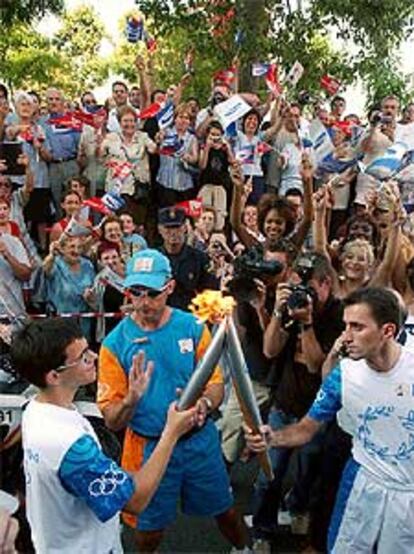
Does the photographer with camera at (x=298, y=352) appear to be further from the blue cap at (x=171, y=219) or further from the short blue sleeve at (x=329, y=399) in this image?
the blue cap at (x=171, y=219)

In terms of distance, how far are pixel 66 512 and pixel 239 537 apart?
1.77m

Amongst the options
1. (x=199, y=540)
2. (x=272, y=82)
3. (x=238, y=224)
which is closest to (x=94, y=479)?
(x=199, y=540)

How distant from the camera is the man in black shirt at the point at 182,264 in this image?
6.17 m

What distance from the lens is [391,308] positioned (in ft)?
11.5

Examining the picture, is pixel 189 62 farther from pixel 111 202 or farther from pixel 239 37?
pixel 111 202

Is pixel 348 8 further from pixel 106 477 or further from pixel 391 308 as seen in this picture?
pixel 106 477

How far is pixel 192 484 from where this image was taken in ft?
13.7

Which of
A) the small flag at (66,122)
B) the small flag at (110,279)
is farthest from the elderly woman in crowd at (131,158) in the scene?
the small flag at (110,279)

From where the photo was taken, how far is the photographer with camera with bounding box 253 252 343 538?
434 centimetres

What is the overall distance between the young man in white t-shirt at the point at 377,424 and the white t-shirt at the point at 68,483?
30.2 inches

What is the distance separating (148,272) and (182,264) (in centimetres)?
217

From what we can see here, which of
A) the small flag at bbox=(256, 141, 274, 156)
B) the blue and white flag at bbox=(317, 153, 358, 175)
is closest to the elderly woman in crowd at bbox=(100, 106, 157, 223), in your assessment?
the small flag at bbox=(256, 141, 274, 156)

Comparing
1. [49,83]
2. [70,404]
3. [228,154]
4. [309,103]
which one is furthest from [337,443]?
[49,83]

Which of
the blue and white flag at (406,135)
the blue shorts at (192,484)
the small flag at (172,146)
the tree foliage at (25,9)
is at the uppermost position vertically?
the tree foliage at (25,9)
